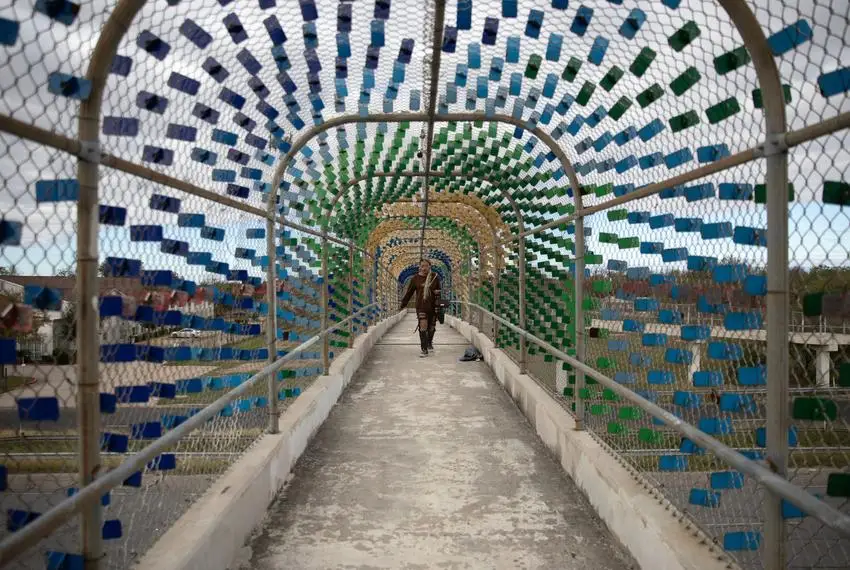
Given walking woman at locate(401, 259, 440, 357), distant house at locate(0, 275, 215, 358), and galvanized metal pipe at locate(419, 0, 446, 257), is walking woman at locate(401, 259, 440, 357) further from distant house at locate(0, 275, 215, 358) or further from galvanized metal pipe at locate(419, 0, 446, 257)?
distant house at locate(0, 275, 215, 358)

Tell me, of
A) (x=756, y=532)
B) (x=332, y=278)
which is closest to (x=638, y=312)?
(x=756, y=532)

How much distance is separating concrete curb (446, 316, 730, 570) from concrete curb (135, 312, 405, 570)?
2.04 metres

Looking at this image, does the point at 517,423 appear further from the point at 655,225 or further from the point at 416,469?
the point at 655,225

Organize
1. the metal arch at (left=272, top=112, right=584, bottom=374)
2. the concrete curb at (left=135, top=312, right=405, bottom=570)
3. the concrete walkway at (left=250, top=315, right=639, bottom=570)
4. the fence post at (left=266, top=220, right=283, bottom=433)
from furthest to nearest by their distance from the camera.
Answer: the metal arch at (left=272, top=112, right=584, bottom=374) → the fence post at (left=266, top=220, right=283, bottom=433) → the concrete walkway at (left=250, top=315, right=639, bottom=570) → the concrete curb at (left=135, top=312, right=405, bottom=570)

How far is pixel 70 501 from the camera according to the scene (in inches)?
74.7

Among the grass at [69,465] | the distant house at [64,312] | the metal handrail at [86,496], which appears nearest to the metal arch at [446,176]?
the grass at [69,465]

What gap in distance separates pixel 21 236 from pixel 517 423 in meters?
5.48

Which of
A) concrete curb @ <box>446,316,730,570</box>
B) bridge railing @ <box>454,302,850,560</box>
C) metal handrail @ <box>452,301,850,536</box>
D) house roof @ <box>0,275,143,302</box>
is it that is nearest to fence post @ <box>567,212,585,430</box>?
bridge railing @ <box>454,302,850,560</box>

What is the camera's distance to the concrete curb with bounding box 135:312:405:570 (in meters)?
2.79

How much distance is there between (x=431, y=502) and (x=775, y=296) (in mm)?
2760

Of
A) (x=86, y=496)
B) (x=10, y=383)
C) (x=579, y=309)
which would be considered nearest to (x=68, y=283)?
(x=10, y=383)

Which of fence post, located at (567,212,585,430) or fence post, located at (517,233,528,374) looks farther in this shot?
fence post, located at (517,233,528,374)

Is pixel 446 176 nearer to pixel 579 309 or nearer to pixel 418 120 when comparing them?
pixel 418 120

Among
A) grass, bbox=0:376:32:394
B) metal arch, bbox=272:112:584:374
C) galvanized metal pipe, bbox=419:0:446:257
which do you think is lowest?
grass, bbox=0:376:32:394
